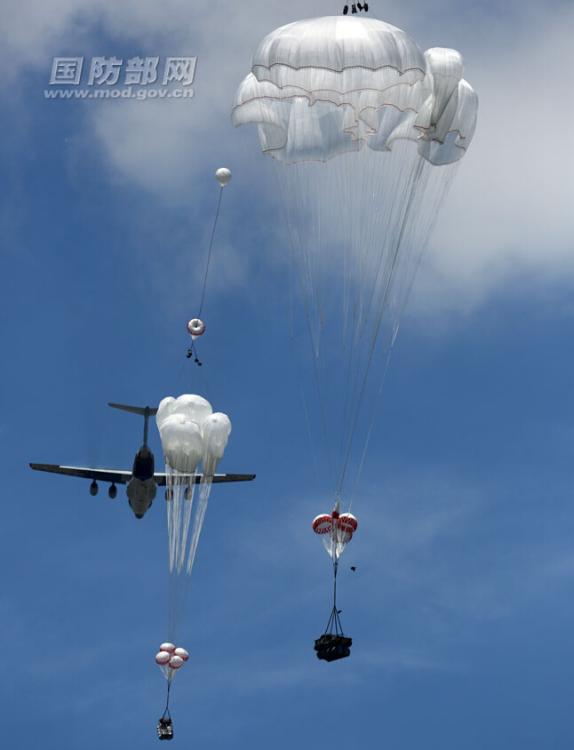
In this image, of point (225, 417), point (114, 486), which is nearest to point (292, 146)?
point (225, 417)

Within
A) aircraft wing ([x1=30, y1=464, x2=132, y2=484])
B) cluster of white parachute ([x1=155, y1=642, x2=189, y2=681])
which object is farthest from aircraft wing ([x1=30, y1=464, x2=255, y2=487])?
cluster of white parachute ([x1=155, y1=642, x2=189, y2=681])

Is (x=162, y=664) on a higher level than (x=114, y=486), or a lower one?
lower

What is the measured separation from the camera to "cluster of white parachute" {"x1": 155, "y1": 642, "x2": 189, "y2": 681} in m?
56.9

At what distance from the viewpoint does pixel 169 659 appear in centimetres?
5700

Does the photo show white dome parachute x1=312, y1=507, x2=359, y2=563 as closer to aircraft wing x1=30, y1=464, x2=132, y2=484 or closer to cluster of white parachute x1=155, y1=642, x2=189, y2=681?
cluster of white parachute x1=155, y1=642, x2=189, y2=681

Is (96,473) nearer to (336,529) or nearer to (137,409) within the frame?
(137,409)

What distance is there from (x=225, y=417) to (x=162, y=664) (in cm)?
839

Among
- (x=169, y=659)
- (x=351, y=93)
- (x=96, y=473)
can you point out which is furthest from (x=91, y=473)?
(x=351, y=93)

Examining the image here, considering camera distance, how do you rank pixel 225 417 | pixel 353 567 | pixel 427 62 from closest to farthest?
1. pixel 353 567
2. pixel 427 62
3. pixel 225 417

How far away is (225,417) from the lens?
189 feet

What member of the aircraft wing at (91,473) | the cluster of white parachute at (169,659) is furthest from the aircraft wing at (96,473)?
the cluster of white parachute at (169,659)

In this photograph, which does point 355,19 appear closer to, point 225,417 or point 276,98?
point 276,98

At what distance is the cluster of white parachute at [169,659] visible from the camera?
5688 centimetres

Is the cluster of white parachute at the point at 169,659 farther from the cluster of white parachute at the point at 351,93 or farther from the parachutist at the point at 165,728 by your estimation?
the cluster of white parachute at the point at 351,93
